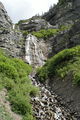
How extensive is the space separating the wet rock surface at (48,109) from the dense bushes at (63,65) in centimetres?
481

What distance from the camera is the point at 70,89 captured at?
74.3 feet

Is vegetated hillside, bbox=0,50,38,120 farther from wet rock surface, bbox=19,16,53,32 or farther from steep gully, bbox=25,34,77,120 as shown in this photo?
wet rock surface, bbox=19,16,53,32

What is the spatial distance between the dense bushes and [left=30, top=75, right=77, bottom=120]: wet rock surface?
4808mm

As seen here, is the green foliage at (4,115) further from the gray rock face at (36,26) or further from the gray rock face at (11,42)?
the gray rock face at (36,26)

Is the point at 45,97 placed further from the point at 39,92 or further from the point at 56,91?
the point at 56,91

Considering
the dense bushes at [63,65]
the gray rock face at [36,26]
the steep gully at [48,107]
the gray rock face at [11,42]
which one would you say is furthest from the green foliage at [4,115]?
the gray rock face at [36,26]

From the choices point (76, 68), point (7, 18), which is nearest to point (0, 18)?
point (7, 18)

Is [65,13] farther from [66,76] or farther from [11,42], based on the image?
[66,76]

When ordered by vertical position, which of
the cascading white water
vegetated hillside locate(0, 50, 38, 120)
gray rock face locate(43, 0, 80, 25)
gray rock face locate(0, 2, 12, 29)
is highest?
gray rock face locate(43, 0, 80, 25)

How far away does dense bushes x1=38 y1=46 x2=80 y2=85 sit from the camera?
25.7 meters

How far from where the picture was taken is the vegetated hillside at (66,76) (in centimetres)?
2119

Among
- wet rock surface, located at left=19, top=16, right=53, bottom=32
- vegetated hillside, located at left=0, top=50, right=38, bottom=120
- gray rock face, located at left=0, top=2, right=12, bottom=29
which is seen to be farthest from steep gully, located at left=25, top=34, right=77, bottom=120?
wet rock surface, located at left=19, top=16, right=53, bottom=32

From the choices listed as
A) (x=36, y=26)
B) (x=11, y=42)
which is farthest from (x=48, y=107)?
(x=36, y=26)

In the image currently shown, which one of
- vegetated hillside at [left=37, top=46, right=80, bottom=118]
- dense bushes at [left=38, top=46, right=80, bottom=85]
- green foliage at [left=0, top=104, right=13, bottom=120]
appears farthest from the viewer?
dense bushes at [left=38, top=46, right=80, bottom=85]
